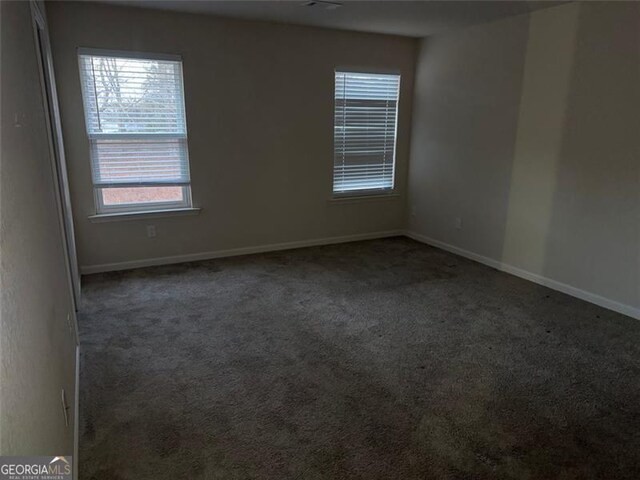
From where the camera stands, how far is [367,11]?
12.7 ft

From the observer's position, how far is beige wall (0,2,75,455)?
2.82ft

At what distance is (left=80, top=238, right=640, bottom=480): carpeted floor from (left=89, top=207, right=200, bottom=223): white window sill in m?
0.54

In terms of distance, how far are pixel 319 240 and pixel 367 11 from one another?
2476 millimetres

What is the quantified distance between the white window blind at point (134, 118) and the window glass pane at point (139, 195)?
0.07 m

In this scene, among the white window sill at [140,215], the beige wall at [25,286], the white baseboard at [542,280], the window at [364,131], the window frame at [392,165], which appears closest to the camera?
the beige wall at [25,286]

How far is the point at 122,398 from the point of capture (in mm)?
2322

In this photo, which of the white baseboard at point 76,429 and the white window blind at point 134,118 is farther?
the white window blind at point 134,118

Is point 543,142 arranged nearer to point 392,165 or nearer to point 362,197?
point 392,165

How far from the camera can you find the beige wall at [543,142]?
335cm

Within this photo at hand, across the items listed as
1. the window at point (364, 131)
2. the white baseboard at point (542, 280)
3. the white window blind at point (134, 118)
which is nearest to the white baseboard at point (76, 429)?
the white window blind at point (134, 118)

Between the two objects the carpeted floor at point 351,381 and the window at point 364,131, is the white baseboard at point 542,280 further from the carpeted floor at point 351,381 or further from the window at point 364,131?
the window at point 364,131

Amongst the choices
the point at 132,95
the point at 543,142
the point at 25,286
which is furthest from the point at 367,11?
the point at 25,286

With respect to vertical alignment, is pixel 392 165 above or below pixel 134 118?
below

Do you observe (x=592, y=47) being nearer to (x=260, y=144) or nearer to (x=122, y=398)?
(x=260, y=144)
